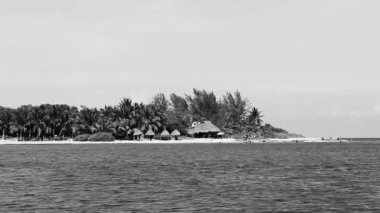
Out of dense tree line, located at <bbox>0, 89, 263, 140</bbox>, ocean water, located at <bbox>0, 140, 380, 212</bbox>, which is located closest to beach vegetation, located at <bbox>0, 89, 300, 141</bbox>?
dense tree line, located at <bbox>0, 89, 263, 140</bbox>

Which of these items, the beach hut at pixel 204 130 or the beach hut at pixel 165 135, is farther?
the beach hut at pixel 204 130

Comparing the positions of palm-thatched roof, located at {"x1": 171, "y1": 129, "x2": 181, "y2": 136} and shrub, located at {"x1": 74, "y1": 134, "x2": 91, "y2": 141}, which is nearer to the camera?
shrub, located at {"x1": 74, "y1": 134, "x2": 91, "y2": 141}

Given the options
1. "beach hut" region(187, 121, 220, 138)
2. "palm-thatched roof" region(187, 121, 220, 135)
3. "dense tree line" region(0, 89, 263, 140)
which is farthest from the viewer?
"beach hut" region(187, 121, 220, 138)

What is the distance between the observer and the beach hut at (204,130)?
17062cm

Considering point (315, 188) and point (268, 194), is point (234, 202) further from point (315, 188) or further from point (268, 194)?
point (315, 188)

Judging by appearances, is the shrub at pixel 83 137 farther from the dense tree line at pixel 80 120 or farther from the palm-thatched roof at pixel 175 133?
the palm-thatched roof at pixel 175 133

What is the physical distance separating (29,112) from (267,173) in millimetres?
104835

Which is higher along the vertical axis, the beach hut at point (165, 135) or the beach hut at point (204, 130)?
the beach hut at point (204, 130)

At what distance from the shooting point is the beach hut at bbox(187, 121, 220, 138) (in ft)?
560

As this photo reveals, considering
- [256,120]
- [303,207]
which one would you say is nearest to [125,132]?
[256,120]

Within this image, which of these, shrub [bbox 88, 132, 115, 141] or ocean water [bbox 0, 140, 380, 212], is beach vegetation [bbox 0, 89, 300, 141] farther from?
ocean water [bbox 0, 140, 380, 212]

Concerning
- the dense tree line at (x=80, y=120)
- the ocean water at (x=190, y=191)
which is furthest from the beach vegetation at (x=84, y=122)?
the ocean water at (x=190, y=191)

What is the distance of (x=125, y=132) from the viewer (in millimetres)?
154000

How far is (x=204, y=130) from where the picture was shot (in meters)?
170
